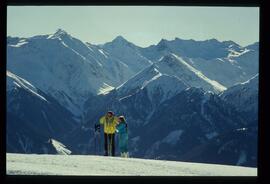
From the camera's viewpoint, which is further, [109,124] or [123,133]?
[123,133]

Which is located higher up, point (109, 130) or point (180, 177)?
point (109, 130)

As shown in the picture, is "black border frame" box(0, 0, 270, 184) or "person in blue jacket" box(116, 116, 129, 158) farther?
"person in blue jacket" box(116, 116, 129, 158)

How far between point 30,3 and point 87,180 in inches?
110

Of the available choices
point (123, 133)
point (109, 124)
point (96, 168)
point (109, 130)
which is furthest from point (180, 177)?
point (123, 133)

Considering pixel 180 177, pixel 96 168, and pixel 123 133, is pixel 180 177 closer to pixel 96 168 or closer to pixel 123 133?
pixel 96 168

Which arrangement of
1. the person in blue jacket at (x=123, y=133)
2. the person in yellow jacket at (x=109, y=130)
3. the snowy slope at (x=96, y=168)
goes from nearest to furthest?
the snowy slope at (x=96, y=168) < the person in yellow jacket at (x=109, y=130) < the person in blue jacket at (x=123, y=133)

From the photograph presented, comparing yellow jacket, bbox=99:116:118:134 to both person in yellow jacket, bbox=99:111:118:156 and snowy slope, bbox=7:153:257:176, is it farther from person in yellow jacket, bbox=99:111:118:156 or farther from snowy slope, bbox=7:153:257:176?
snowy slope, bbox=7:153:257:176

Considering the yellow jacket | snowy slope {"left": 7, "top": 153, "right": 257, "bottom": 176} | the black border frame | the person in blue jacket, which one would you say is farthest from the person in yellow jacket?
the black border frame

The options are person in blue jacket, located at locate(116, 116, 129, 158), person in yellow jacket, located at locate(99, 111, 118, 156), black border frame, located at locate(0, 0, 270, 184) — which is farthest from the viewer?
person in blue jacket, located at locate(116, 116, 129, 158)

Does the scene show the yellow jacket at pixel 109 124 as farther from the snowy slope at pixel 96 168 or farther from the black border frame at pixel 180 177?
the black border frame at pixel 180 177

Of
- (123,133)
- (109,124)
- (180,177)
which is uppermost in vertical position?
(109,124)

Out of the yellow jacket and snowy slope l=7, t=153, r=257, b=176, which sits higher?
the yellow jacket

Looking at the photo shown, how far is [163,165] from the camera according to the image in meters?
14.3

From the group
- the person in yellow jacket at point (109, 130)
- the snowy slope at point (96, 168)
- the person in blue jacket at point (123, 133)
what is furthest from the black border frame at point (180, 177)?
the person in blue jacket at point (123, 133)
